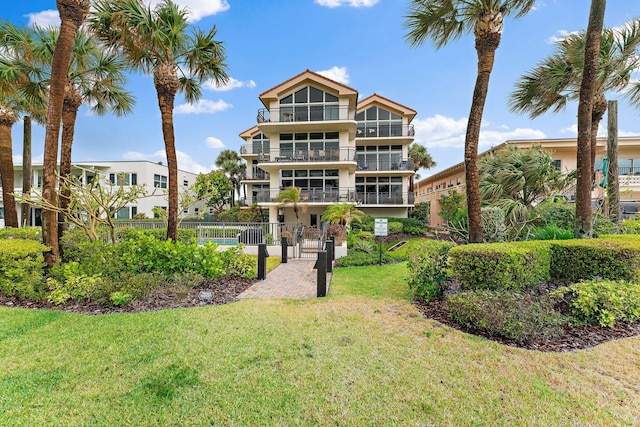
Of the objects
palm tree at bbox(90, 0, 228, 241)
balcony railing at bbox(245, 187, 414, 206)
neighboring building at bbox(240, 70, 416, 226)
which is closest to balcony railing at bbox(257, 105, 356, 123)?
neighboring building at bbox(240, 70, 416, 226)

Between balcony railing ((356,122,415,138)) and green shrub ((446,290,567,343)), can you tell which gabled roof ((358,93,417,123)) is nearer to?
balcony railing ((356,122,415,138))

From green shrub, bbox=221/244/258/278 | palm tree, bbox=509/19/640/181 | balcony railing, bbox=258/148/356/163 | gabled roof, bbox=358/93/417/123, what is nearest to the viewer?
green shrub, bbox=221/244/258/278

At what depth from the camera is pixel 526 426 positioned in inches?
99.1

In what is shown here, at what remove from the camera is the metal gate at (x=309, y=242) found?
1347 cm

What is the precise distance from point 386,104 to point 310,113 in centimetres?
730

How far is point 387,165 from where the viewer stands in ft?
78.9

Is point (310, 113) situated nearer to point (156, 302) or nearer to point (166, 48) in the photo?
point (166, 48)

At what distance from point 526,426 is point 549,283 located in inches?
200

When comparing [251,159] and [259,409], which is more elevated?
[251,159]

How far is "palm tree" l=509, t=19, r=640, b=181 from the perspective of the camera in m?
8.97

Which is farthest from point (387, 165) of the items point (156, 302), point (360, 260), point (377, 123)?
point (156, 302)

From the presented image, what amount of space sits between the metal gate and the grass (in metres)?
8.29

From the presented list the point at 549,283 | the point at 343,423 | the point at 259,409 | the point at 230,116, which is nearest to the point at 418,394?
the point at 343,423

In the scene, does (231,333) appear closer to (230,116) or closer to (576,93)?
(576,93)
